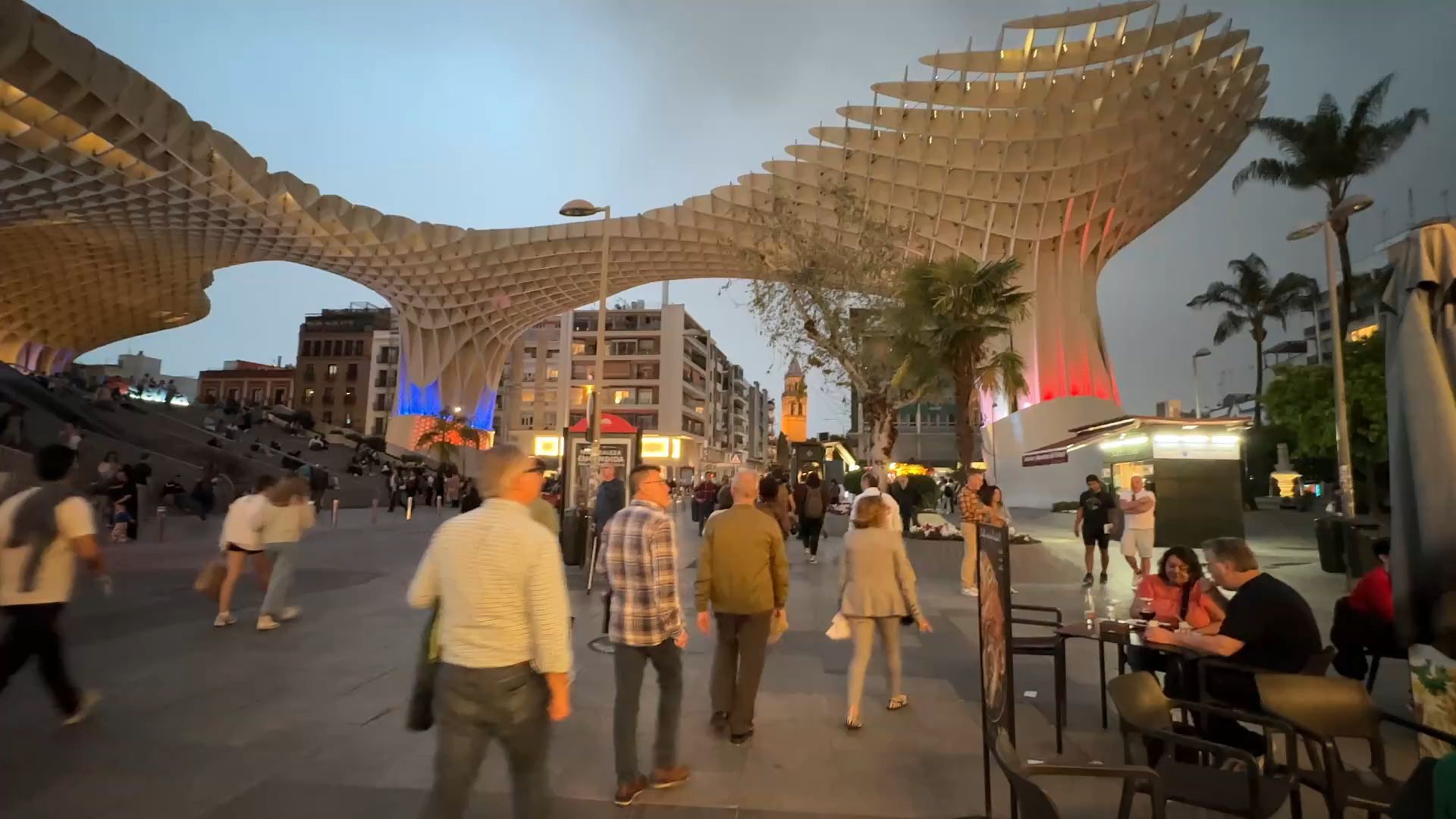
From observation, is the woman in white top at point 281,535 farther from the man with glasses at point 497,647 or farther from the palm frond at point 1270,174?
the palm frond at point 1270,174

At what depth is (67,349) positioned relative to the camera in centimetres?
5675

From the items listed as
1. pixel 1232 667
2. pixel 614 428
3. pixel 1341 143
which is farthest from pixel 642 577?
Answer: pixel 1341 143

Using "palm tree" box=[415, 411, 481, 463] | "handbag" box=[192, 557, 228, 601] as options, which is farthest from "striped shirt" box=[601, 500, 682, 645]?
"palm tree" box=[415, 411, 481, 463]

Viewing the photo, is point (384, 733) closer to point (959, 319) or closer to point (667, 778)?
point (667, 778)

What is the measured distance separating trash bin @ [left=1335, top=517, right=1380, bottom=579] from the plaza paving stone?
304 centimetres

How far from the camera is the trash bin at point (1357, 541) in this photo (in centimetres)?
1063

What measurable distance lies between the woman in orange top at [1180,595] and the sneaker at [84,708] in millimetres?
6704

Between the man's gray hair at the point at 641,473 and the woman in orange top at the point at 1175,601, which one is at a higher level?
the man's gray hair at the point at 641,473

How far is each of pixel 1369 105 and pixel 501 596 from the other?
125 feet

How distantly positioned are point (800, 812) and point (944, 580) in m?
9.89

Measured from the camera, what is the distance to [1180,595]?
482 cm

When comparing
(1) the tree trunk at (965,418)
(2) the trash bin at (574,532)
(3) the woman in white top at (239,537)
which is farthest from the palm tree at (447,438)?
(3) the woman in white top at (239,537)

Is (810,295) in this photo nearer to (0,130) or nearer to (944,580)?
(944,580)

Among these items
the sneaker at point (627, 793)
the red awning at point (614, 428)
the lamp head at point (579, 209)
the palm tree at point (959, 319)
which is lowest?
the sneaker at point (627, 793)
